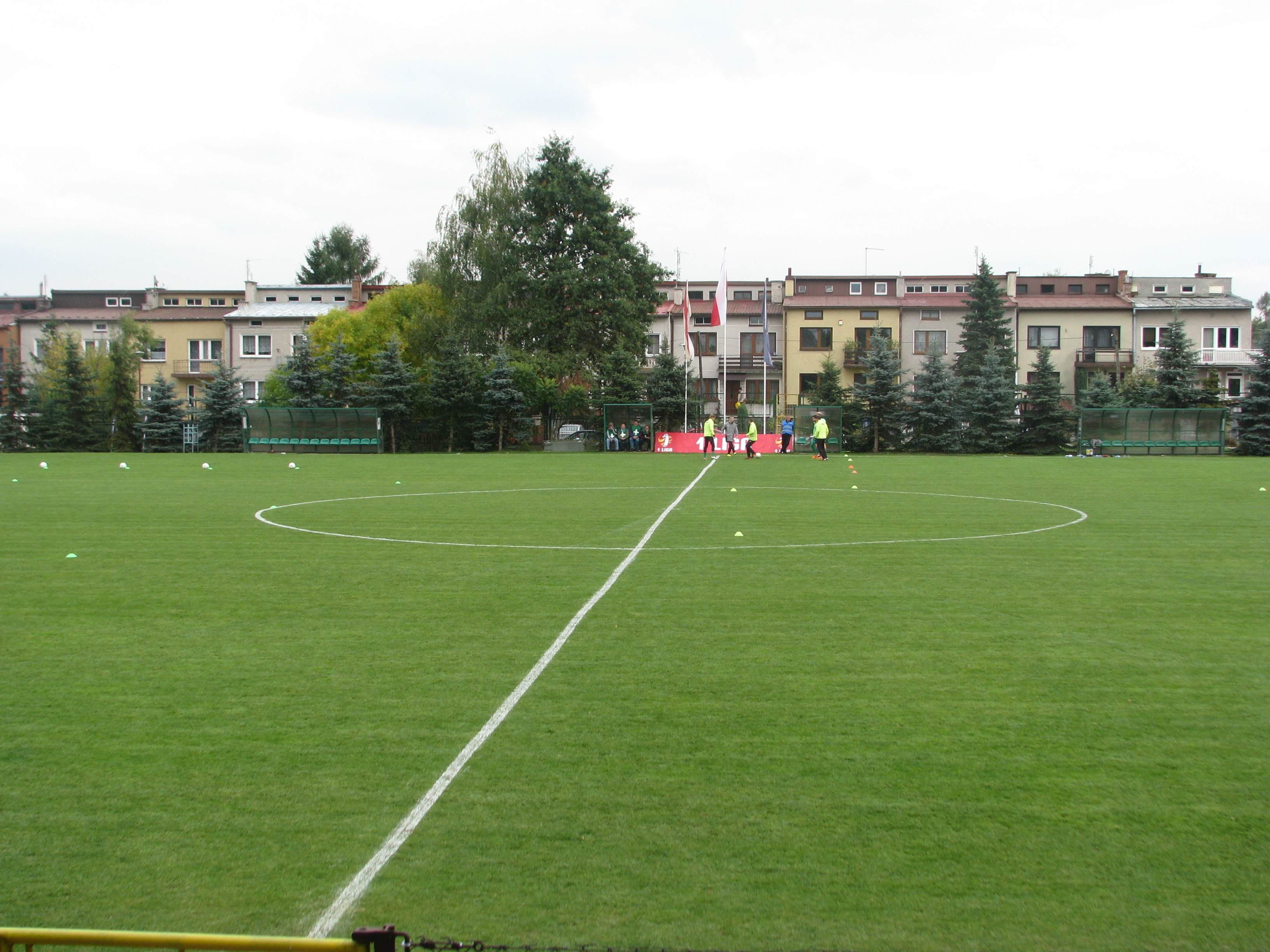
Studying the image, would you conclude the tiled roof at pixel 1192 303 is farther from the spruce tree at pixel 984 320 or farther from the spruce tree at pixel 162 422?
the spruce tree at pixel 162 422

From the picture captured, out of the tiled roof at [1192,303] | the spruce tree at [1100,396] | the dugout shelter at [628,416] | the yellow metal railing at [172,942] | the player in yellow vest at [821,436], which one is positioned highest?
the tiled roof at [1192,303]

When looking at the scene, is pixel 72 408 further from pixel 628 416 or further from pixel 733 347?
pixel 733 347

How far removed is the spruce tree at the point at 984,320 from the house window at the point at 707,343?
15277 millimetres

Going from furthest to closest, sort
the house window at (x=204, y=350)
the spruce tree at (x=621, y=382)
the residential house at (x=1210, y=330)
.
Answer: the house window at (x=204, y=350)
the residential house at (x=1210, y=330)
the spruce tree at (x=621, y=382)

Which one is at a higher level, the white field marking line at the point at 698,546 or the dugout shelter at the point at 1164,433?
the dugout shelter at the point at 1164,433

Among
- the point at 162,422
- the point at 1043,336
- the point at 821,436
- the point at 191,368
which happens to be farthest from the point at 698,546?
the point at 191,368

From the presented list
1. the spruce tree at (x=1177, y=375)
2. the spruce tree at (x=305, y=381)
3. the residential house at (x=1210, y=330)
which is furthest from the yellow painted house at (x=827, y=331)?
the spruce tree at (x=305, y=381)

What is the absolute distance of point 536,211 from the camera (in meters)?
56.7

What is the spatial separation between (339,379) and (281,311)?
1973 centimetres

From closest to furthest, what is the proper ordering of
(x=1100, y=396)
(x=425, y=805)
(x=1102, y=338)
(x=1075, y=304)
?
(x=425, y=805)
(x=1100, y=396)
(x=1102, y=338)
(x=1075, y=304)

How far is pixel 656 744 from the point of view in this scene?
566 cm

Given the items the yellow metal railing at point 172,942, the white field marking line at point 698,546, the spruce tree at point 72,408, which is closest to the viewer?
the yellow metal railing at point 172,942

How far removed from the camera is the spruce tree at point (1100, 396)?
166 ft

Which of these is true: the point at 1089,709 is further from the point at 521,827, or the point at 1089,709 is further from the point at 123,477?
the point at 123,477
